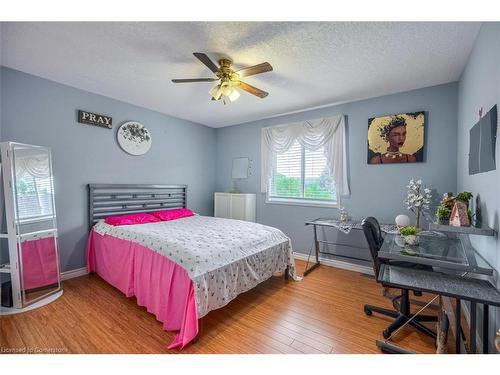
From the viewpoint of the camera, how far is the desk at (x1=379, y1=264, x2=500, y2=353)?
128 centimetres

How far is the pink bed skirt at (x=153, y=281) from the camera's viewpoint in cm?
179

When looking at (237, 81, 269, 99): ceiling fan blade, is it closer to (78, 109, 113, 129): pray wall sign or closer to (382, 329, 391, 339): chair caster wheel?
(78, 109, 113, 129): pray wall sign

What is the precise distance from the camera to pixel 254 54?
7.12 ft

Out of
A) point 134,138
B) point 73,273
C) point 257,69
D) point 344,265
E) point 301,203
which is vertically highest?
point 257,69

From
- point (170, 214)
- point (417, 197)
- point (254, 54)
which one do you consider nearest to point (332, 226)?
point (417, 197)

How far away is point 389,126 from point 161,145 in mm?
3761

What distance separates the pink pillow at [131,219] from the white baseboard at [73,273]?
2.55ft

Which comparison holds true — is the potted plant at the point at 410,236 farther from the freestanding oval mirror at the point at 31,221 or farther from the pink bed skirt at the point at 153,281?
the freestanding oval mirror at the point at 31,221

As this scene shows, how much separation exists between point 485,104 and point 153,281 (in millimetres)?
3235

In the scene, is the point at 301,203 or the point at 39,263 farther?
the point at 301,203

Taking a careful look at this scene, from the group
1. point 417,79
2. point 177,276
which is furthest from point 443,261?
point 417,79

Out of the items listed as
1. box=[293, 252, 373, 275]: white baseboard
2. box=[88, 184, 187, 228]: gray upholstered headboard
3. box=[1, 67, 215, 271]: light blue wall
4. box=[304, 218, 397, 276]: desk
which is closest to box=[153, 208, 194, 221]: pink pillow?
box=[88, 184, 187, 228]: gray upholstered headboard

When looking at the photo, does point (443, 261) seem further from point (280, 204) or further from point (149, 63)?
point (149, 63)

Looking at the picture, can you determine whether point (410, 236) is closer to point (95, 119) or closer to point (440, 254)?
point (440, 254)
